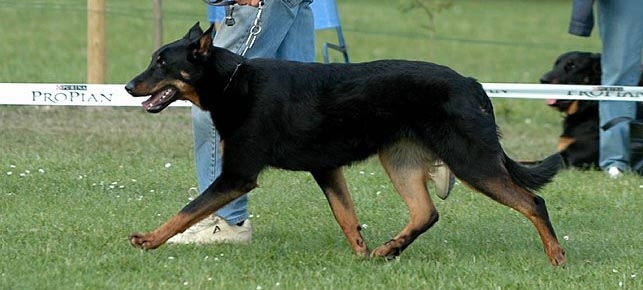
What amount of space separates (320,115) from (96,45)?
4.93m

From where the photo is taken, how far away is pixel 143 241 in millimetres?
5914

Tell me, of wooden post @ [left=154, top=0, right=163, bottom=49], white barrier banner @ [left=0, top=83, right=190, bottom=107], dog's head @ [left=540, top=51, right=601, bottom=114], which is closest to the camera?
white barrier banner @ [left=0, top=83, right=190, bottom=107]

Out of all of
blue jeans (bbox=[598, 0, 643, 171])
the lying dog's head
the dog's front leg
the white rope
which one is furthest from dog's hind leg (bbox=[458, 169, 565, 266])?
the lying dog's head

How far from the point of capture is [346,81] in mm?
5988

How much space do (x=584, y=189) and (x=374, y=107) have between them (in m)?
2.85

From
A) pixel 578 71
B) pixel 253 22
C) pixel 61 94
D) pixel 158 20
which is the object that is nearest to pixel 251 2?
pixel 253 22

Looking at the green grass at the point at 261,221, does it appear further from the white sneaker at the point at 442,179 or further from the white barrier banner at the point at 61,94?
the white barrier banner at the point at 61,94

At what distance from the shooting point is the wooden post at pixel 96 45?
10.5m

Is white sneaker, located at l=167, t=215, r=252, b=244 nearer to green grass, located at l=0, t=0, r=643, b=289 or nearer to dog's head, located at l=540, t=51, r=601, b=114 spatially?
green grass, located at l=0, t=0, r=643, b=289

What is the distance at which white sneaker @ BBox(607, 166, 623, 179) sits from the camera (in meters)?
9.05

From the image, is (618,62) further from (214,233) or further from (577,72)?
(214,233)

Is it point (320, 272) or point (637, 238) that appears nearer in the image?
point (320, 272)

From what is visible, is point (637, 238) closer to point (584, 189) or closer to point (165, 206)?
point (584, 189)

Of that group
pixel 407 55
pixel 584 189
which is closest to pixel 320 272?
pixel 584 189
